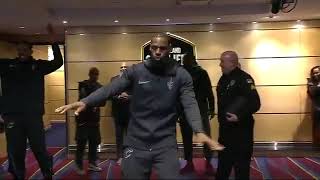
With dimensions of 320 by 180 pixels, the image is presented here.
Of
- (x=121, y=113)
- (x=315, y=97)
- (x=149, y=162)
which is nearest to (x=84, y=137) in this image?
(x=121, y=113)

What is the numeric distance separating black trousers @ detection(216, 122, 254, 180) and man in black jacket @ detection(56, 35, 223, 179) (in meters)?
0.96

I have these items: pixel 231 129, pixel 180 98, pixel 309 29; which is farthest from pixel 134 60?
pixel 180 98

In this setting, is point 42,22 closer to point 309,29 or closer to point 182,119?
point 182,119

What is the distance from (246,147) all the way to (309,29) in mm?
4593

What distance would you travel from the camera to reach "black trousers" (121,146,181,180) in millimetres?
2654

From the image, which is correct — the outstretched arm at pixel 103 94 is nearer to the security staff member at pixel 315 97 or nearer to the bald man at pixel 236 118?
the bald man at pixel 236 118

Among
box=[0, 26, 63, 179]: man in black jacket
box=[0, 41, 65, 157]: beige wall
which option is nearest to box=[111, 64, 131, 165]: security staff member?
box=[0, 26, 63, 179]: man in black jacket

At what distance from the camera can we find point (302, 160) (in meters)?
6.41

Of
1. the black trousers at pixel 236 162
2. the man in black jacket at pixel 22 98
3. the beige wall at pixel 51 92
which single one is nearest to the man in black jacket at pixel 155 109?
the black trousers at pixel 236 162

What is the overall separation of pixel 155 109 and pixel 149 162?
1.11ft

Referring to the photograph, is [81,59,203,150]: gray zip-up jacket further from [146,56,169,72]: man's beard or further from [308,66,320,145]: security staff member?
[308,66,320,145]: security staff member

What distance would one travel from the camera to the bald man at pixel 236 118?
138 inches

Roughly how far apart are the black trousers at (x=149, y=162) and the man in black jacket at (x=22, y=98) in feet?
5.59

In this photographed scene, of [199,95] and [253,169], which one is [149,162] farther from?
[253,169]
